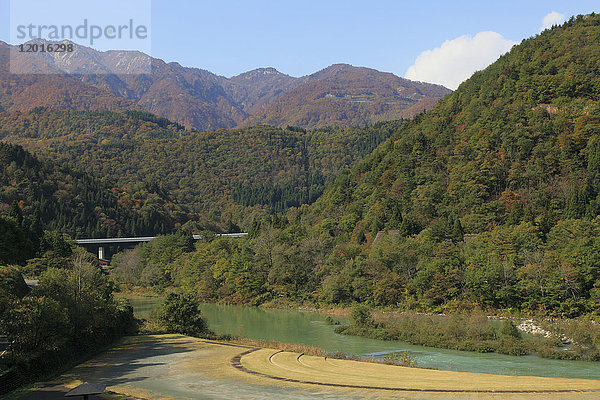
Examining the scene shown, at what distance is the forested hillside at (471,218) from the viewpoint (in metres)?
61.8

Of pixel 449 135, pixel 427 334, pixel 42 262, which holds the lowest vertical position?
pixel 427 334

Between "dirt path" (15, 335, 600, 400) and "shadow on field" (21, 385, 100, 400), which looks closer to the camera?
"shadow on field" (21, 385, 100, 400)

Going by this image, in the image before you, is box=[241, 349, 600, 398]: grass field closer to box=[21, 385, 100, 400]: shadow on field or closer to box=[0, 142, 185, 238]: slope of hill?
box=[21, 385, 100, 400]: shadow on field

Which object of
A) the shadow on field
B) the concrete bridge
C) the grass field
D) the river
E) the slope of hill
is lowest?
the river

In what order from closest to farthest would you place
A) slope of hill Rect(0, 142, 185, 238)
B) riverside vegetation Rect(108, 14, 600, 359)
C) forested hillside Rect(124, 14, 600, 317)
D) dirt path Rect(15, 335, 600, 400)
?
1. dirt path Rect(15, 335, 600, 400)
2. riverside vegetation Rect(108, 14, 600, 359)
3. forested hillside Rect(124, 14, 600, 317)
4. slope of hill Rect(0, 142, 185, 238)

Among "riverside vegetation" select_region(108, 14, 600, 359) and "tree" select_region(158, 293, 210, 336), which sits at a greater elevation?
"riverside vegetation" select_region(108, 14, 600, 359)

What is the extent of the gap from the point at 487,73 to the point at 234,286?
75.8m

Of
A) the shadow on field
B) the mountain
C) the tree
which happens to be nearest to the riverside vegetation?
the mountain

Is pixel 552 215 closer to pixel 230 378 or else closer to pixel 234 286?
pixel 234 286

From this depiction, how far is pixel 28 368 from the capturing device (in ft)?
91.4

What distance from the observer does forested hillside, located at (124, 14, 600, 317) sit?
203 feet

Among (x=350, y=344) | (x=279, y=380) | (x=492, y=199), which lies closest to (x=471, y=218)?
(x=492, y=199)

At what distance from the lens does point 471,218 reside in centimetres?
7969

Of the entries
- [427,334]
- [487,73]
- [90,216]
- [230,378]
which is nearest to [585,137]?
[487,73]
